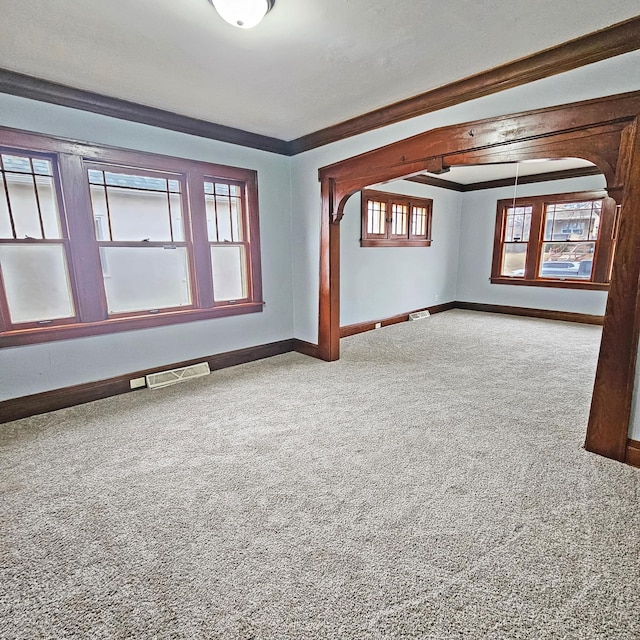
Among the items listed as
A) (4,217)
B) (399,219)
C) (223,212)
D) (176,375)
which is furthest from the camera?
(399,219)

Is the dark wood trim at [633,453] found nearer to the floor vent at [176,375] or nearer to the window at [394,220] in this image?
the floor vent at [176,375]

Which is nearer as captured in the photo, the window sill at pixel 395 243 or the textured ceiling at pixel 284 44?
the textured ceiling at pixel 284 44

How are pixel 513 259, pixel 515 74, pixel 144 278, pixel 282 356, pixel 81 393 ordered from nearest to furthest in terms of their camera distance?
1. pixel 515 74
2. pixel 81 393
3. pixel 144 278
4. pixel 282 356
5. pixel 513 259

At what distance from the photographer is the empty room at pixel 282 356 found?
1494 mm

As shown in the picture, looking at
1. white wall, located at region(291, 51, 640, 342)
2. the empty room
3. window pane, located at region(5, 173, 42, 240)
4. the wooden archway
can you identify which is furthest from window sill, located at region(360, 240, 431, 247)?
window pane, located at region(5, 173, 42, 240)

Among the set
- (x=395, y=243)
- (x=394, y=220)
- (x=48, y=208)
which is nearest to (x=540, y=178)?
(x=394, y=220)

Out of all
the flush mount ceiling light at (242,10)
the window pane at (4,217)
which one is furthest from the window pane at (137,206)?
the flush mount ceiling light at (242,10)

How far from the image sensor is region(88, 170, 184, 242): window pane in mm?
3285

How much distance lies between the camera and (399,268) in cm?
646

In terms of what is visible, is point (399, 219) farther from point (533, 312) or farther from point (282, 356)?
point (282, 356)

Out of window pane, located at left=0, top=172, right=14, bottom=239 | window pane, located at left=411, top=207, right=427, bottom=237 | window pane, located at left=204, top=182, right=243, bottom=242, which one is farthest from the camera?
window pane, located at left=411, top=207, right=427, bottom=237

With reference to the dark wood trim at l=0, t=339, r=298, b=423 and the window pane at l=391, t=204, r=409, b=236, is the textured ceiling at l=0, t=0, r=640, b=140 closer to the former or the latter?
the dark wood trim at l=0, t=339, r=298, b=423

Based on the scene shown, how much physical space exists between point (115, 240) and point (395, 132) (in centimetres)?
284

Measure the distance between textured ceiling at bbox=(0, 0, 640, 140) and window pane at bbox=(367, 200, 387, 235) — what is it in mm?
2717
